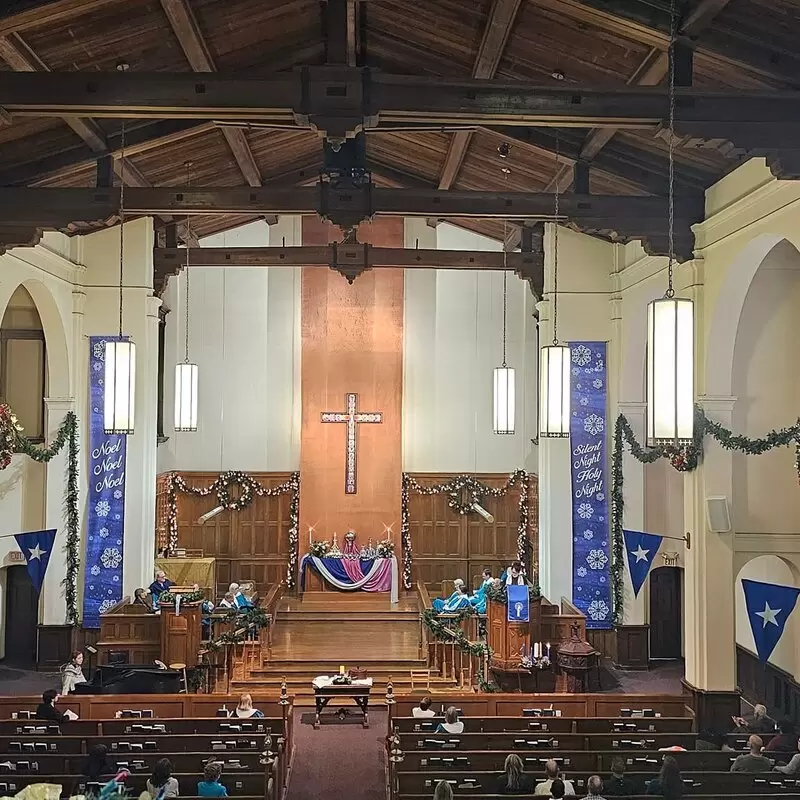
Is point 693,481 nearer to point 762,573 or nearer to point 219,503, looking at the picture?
point 762,573

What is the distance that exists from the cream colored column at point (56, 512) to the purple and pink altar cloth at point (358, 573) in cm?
482

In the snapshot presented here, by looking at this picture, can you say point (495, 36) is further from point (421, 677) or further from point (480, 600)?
point (421, 677)

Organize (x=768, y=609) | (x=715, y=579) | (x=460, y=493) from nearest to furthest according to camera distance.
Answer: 1. (x=768, y=609)
2. (x=715, y=579)
3. (x=460, y=493)

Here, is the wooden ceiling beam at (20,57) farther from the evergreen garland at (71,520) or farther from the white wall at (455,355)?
the white wall at (455,355)

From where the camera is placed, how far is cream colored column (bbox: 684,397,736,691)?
11320 millimetres

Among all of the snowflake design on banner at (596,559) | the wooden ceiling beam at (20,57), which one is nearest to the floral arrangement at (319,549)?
the snowflake design on banner at (596,559)

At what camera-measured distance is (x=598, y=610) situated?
49.9 ft

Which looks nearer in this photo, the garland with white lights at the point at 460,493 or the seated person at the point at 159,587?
the seated person at the point at 159,587

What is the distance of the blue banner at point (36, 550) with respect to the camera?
533 inches

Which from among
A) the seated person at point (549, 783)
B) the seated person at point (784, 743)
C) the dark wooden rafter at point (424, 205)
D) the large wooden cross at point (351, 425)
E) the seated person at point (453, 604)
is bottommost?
the seated person at point (784, 743)

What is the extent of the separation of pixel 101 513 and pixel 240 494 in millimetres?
4366

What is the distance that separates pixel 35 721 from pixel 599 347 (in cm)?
980

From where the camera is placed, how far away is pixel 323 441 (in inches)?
768

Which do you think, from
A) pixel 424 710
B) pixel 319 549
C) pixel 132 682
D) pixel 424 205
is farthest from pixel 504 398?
pixel 132 682
